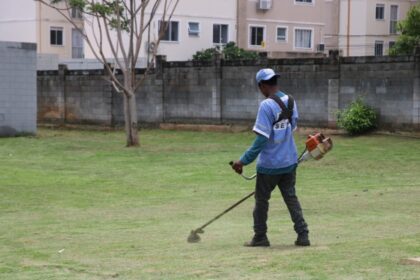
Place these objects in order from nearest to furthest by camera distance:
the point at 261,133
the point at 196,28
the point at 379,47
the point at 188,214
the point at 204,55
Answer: the point at 261,133
the point at 188,214
the point at 204,55
the point at 196,28
the point at 379,47

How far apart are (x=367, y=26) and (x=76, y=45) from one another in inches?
744

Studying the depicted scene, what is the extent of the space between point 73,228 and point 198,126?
68.8 ft

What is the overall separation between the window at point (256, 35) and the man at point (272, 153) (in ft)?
137

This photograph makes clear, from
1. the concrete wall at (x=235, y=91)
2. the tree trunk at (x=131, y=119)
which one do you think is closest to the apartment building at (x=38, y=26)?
the concrete wall at (x=235, y=91)

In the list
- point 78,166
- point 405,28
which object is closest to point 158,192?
point 78,166

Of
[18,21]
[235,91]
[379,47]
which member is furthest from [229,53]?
[235,91]

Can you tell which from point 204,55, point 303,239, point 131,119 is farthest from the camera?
point 204,55

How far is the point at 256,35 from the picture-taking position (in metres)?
49.8

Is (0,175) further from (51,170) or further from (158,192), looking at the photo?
(158,192)

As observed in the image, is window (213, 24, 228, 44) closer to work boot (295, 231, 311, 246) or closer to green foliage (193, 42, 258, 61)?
green foliage (193, 42, 258, 61)

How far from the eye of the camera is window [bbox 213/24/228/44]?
47.9m

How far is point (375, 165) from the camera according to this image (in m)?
19.9

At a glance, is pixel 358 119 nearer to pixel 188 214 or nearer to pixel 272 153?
pixel 188 214

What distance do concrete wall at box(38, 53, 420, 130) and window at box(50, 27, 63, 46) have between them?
1316cm
